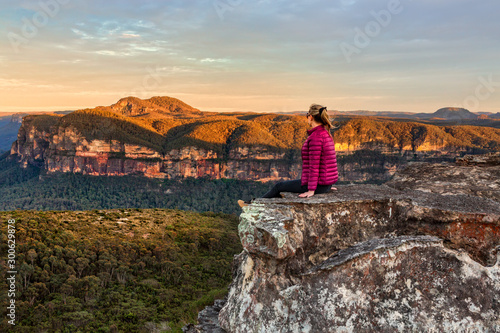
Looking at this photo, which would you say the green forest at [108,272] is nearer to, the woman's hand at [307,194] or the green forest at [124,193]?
the woman's hand at [307,194]

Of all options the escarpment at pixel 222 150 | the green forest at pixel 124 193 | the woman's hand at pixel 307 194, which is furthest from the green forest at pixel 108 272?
the escarpment at pixel 222 150

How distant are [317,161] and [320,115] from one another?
1.00 metres

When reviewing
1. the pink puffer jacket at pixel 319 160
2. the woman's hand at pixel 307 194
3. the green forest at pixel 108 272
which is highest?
the pink puffer jacket at pixel 319 160

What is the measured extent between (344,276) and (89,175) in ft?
615

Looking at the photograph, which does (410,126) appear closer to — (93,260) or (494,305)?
(93,260)

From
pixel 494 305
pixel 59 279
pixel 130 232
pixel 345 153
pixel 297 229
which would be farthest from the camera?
pixel 345 153

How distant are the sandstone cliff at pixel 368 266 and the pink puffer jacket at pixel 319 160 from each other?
514mm

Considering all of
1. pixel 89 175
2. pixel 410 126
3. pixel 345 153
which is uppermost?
pixel 410 126

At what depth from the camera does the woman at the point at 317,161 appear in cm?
745

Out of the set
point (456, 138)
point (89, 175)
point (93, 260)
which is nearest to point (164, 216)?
point (93, 260)

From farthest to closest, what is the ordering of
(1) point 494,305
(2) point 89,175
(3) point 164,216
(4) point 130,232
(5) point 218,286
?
(2) point 89,175
(3) point 164,216
(4) point 130,232
(5) point 218,286
(1) point 494,305

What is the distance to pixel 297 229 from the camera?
6344mm

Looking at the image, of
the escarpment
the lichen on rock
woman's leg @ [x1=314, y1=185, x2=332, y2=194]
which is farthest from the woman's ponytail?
the escarpment

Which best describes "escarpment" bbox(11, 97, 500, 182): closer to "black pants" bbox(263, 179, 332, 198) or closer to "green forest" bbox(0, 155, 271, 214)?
"green forest" bbox(0, 155, 271, 214)
